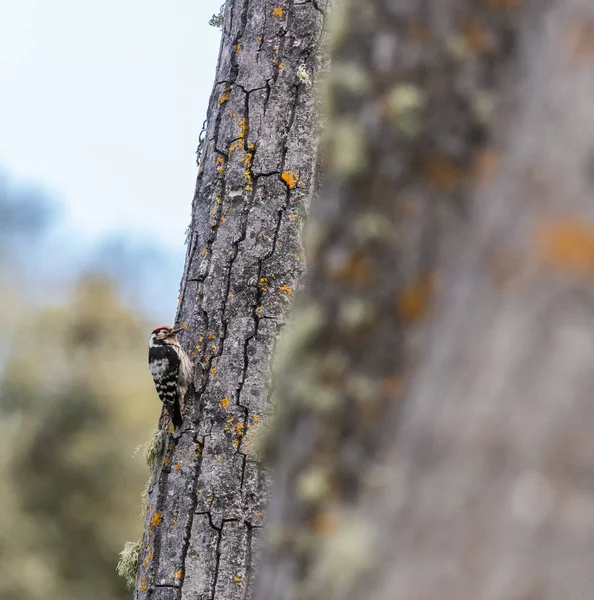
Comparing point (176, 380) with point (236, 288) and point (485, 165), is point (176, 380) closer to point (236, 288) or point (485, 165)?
point (236, 288)

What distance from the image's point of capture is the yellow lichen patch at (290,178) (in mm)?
2623

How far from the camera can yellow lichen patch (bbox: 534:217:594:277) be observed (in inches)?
26.2

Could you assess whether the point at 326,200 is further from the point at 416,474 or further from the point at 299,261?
the point at 299,261

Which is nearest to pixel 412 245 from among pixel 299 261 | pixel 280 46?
pixel 299 261

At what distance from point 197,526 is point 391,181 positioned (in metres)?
1.82

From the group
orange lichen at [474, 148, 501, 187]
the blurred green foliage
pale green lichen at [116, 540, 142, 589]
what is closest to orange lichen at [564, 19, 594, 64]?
orange lichen at [474, 148, 501, 187]

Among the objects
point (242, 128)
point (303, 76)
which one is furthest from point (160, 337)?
point (303, 76)

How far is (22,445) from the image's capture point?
448 inches

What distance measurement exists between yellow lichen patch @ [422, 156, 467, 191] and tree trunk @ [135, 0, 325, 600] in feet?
5.42

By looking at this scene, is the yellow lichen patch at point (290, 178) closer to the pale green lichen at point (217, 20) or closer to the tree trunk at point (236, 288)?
the tree trunk at point (236, 288)

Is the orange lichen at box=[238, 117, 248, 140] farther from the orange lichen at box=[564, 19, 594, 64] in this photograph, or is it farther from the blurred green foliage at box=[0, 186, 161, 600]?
the blurred green foliage at box=[0, 186, 161, 600]

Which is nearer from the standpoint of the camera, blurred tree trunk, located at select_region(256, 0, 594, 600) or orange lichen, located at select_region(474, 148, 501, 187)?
blurred tree trunk, located at select_region(256, 0, 594, 600)

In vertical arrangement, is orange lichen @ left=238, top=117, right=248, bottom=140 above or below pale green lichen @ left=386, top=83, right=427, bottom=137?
above

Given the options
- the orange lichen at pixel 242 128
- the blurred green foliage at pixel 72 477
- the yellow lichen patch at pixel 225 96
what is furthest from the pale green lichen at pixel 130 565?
the blurred green foliage at pixel 72 477
